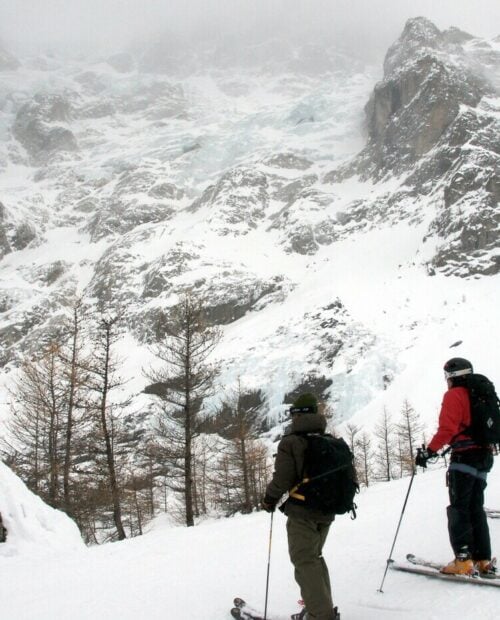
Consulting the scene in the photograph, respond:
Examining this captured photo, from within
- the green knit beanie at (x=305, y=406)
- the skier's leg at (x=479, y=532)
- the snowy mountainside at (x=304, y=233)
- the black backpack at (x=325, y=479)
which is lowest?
the skier's leg at (x=479, y=532)

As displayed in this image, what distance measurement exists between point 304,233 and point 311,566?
296ft

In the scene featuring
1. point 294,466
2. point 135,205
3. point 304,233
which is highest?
point 135,205

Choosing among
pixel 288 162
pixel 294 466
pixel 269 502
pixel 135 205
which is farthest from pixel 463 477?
pixel 288 162

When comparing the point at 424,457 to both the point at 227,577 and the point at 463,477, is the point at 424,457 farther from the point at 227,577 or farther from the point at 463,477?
the point at 227,577

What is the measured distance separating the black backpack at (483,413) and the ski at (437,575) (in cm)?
119

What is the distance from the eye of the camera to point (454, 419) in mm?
4328

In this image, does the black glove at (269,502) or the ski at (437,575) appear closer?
the black glove at (269,502)

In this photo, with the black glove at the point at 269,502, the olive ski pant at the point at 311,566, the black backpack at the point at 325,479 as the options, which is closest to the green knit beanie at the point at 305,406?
the black backpack at the point at 325,479

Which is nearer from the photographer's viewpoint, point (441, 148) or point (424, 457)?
point (424, 457)

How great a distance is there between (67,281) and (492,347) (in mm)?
82025

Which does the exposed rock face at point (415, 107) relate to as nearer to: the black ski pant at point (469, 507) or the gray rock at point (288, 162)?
the gray rock at point (288, 162)

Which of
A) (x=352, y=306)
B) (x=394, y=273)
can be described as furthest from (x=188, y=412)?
(x=394, y=273)

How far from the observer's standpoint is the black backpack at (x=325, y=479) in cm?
355

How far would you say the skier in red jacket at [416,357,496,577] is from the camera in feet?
13.9
